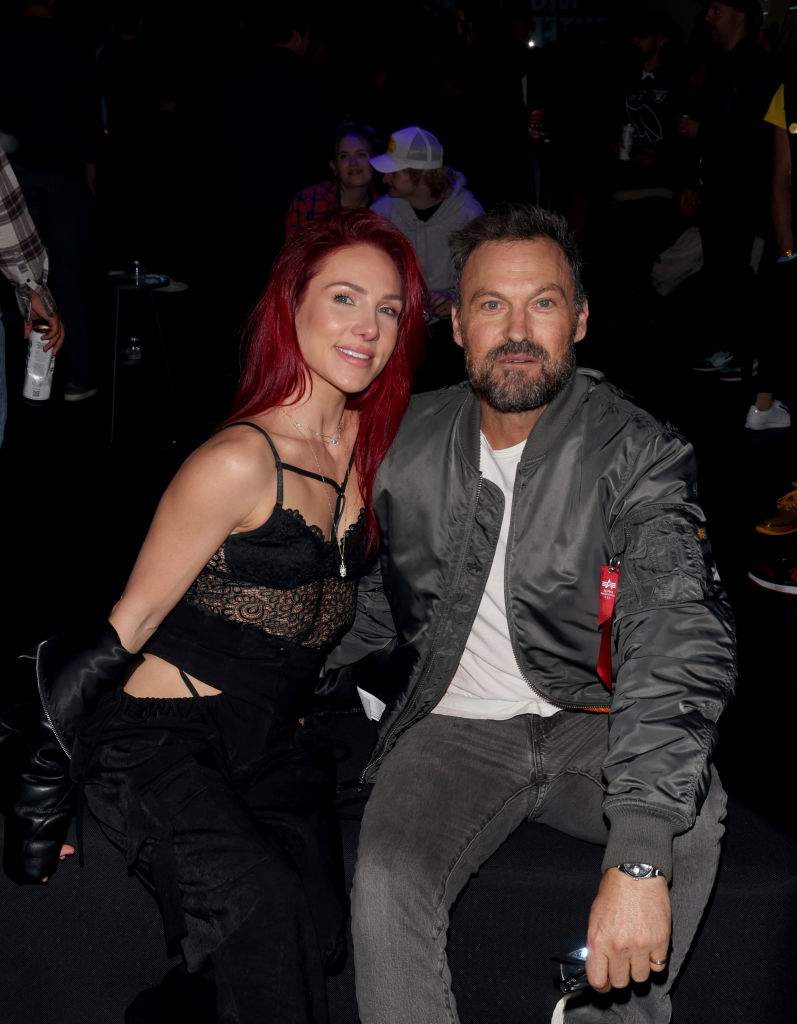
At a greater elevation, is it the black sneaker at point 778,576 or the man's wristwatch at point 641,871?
the man's wristwatch at point 641,871

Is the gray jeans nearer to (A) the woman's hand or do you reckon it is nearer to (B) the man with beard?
(B) the man with beard

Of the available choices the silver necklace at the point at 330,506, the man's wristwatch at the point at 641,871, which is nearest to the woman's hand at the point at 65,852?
the silver necklace at the point at 330,506

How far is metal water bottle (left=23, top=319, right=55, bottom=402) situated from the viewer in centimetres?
320

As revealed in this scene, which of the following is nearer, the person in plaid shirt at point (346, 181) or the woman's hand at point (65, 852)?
the woman's hand at point (65, 852)

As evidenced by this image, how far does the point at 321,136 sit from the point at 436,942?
573 cm

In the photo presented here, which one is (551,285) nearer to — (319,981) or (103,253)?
(319,981)

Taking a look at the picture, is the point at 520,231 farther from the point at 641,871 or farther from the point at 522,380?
the point at 641,871

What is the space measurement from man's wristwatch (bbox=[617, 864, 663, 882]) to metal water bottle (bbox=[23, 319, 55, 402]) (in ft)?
8.01

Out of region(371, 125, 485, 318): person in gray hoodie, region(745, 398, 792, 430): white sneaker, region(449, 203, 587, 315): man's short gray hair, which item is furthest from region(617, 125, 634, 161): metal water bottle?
region(449, 203, 587, 315): man's short gray hair

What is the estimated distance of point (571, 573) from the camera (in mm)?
2143

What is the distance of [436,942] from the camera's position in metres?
1.82

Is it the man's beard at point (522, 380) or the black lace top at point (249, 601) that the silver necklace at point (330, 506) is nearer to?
the black lace top at point (249, 601)

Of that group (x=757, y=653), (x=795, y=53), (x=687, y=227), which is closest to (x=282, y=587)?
(x=757, y=653)

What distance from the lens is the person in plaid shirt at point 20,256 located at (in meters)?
2.83
